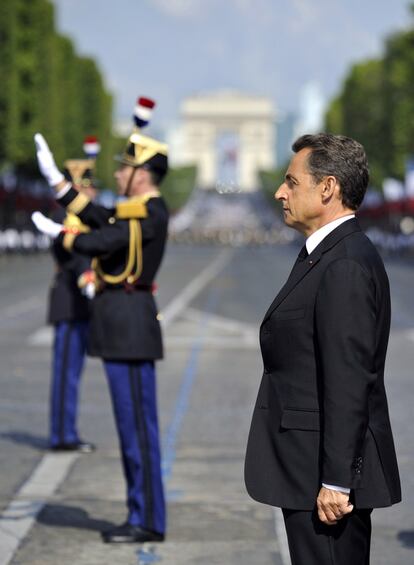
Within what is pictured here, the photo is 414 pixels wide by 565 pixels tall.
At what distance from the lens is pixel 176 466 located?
941 centimetres

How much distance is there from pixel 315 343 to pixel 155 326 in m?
3.06

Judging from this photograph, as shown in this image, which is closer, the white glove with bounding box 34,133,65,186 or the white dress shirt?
the white dress shirt

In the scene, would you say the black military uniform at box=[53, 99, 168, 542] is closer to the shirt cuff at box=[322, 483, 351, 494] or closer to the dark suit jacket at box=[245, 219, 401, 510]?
the dark suit jacket at box=[245, 219, 401, 510]

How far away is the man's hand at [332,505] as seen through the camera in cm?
429

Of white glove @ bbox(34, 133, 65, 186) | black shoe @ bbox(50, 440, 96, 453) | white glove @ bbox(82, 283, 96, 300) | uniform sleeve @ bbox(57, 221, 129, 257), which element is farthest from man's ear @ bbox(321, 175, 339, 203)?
black shoe @ bbox(50, 440, 96, 453)

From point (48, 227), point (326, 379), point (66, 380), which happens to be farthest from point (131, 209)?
point (66, 380)

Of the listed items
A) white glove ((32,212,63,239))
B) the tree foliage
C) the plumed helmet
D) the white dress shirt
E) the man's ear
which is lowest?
the tree foliage

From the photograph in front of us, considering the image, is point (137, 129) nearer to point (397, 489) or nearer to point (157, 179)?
point (157, 179)

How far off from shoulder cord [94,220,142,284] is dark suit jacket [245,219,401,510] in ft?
8.68

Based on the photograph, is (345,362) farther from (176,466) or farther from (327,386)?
(176,466)

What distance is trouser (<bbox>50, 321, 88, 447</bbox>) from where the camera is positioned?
9984 millimetres

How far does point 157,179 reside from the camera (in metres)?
7.32

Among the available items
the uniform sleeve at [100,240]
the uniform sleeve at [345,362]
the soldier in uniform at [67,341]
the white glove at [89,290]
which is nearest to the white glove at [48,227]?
the uniform sleeve at [100,240]

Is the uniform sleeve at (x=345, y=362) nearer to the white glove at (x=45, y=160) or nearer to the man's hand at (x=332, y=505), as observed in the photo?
the man's hand at (x=332, y=505)
